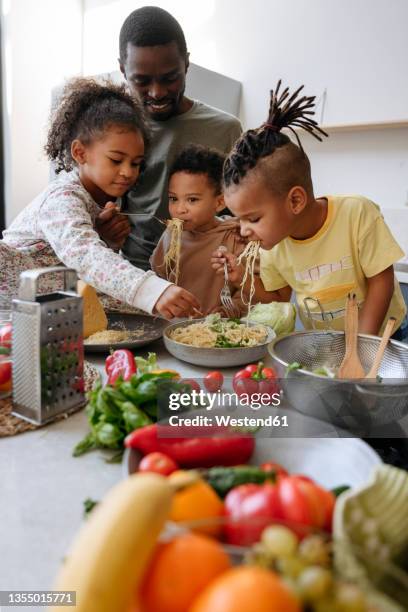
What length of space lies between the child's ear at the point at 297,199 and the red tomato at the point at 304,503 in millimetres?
1058

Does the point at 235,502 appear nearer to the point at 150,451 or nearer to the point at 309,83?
the point at 150,451

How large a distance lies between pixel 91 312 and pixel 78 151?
2.43 feet

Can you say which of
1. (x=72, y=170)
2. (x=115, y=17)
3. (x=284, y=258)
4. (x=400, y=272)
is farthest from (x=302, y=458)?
(x=115, y=17)

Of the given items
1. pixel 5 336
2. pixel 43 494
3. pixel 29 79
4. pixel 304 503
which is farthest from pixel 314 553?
pixel 29 79

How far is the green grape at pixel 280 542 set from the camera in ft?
1.18

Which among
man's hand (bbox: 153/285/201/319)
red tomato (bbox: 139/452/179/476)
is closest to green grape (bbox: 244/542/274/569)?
red tomato (bbox: 139/452/179/476)

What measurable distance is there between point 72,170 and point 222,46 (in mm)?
2197

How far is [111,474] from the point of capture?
714mm

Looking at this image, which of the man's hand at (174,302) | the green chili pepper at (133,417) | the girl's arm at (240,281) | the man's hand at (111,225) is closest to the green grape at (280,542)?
the green chili pepper at (133,417)

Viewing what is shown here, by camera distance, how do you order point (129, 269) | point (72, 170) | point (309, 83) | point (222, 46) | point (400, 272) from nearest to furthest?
1. point (129, 269)
2. point (72, 170)
3. point (400, 272)
4. point (309, 83)
5. point (222, 46)

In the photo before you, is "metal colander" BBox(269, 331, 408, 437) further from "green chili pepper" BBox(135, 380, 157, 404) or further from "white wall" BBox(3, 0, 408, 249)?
"white wall" BBox(3, 0, 408, 249)

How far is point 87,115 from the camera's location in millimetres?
1744

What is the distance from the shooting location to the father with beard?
68.0 inches

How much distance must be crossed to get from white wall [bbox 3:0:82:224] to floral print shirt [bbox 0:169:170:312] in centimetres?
206
